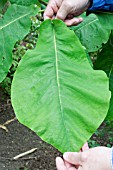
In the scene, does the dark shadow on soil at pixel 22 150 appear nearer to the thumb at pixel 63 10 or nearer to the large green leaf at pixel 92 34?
the large green leaf at pixel 92 34

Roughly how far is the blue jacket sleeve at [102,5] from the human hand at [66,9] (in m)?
0.02

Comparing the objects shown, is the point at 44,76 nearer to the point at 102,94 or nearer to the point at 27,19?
the point at 102,94

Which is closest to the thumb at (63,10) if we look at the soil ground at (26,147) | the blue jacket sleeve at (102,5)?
the blue jacket sleeve at (102,5)

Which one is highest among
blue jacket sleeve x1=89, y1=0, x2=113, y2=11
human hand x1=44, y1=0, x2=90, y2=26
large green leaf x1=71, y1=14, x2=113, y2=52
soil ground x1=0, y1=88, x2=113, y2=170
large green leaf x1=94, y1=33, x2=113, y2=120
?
human hand x1=44, y1=0, x2=90, y2=26

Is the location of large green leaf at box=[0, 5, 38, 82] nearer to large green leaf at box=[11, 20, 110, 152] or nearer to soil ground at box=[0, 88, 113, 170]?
large green leaf at box=[11, 20, 110, 152]

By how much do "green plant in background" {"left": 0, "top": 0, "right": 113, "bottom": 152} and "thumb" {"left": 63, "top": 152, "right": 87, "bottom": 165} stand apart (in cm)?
13

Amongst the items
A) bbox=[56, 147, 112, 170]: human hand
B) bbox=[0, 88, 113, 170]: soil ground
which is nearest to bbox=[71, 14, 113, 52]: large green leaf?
bbox=[56, 147, 112, 170]: human hand

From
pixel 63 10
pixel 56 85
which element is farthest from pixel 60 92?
pixel 63 10

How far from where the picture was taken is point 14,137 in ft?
9.85

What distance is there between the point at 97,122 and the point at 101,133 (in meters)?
2.08

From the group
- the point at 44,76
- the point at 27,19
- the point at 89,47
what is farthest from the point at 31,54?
the point at 89,47

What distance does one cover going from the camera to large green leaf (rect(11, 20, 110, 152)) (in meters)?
0.91

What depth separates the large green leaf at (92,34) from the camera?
154 cm

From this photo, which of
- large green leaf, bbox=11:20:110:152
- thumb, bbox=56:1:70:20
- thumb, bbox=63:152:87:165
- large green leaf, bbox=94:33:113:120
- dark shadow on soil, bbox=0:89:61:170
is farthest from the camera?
dark shadow on soil, bbox=0:89:61:170
